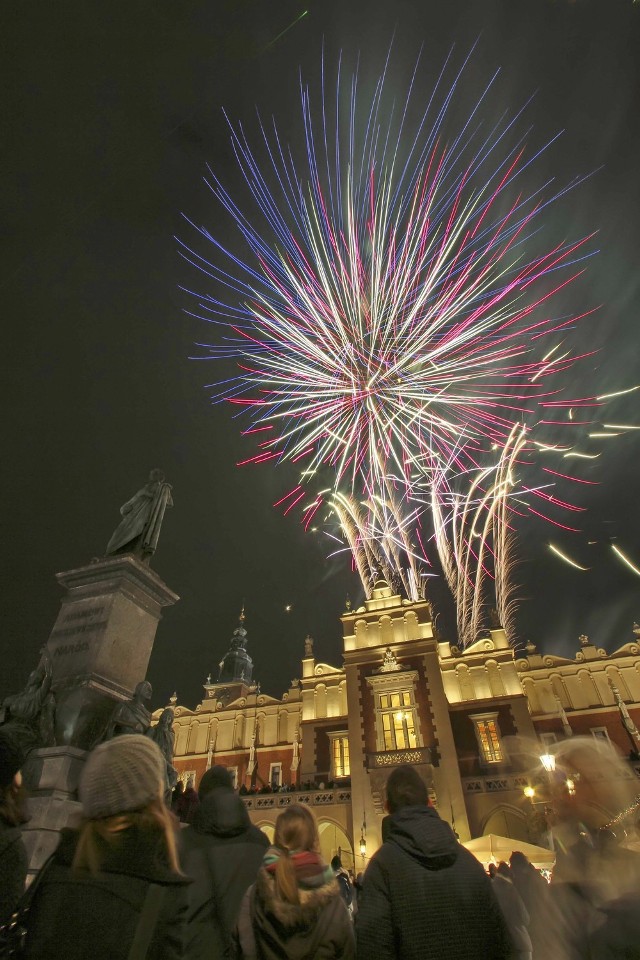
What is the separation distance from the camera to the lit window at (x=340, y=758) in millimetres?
24812

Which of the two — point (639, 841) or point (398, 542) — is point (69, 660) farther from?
point (398, 542)

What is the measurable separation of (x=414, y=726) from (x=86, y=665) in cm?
2084

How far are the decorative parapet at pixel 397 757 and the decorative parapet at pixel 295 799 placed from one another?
1826 mm

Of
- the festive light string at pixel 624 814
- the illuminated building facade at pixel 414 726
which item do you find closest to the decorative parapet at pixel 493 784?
the illuminated building facade at pixel 414 726

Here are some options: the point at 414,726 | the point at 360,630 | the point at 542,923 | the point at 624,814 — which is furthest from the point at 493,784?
the point at 542,923

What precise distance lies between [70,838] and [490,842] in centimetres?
1689

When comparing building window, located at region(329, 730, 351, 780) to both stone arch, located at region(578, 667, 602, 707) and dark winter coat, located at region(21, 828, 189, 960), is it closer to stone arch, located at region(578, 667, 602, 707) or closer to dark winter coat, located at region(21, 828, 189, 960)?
stone arch, located at region(578, 667, 602, 707)

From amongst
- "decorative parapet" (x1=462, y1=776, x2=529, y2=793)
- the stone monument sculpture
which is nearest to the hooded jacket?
the stone monument sculpture

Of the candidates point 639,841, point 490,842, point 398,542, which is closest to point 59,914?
point 639,841

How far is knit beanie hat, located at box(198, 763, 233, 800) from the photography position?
313 centimetres

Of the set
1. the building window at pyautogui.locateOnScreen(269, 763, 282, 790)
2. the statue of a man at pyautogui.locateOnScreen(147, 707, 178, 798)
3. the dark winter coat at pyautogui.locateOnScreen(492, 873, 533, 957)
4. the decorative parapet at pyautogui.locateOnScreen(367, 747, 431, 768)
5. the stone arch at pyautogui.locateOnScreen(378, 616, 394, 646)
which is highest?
the stone arch at pyautogui.locateOnScreen(378, 616, 394, 646)

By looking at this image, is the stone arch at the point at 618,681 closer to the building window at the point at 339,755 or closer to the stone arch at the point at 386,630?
the stone arch at the point at 386,630

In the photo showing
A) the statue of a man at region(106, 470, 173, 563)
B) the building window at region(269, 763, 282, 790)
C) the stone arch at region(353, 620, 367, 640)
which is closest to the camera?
the statue of a man at region(106, 470, 173, 563)

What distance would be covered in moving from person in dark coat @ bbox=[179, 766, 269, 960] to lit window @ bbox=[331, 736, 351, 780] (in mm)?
24750
